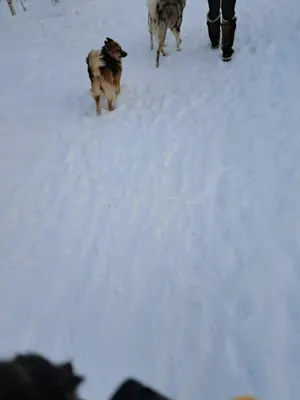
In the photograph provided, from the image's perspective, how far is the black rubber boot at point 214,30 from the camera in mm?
6348

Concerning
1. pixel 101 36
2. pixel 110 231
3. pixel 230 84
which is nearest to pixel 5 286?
pixel 110 231

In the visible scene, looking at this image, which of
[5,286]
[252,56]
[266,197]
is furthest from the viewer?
[252,56]

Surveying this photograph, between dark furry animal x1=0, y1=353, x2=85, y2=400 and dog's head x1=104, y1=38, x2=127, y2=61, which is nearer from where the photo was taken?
dark furry animal x1=0, y1=353, x2=85, y2=400

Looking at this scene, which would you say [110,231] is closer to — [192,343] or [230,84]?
[192,343]

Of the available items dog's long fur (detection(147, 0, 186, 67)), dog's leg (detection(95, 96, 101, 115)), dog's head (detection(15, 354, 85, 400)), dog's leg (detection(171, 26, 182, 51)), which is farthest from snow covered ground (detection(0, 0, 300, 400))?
dog's head (detection(15, 354, 85, 400))

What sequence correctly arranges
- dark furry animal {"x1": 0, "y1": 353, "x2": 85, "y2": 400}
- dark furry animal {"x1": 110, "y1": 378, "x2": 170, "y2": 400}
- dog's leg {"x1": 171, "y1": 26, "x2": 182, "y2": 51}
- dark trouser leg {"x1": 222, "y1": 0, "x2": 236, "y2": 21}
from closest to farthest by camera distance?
dark furry animal {"x1": 0, "y1": 353, "x2": 85, "y2": 400} < dark furry animal {"x1": 110, "y1": 378, "x2": 170, "y2": 400} < dark trouser leg {"x1": 222, "y1": 0, "x2": 236, "y2": 21} < dog's leg {"x1": 171, "y1": 26, "x2": 182, "y2": 51}

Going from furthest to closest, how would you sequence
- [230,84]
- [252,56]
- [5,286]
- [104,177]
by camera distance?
[252,56]
[230,84]
[104,177]
[5,286]

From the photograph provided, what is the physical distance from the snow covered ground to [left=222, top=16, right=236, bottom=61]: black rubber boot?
0.21 meters

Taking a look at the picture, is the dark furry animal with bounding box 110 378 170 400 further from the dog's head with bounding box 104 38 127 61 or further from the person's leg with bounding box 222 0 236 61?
the person's leg with bounding box 222 0 236 61

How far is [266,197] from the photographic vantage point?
3.79m

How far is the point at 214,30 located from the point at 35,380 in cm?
650

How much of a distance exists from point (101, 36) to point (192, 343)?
6.93 m

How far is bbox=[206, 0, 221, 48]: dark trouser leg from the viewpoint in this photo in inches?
242

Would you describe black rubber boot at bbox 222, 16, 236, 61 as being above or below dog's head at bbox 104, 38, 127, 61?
below
